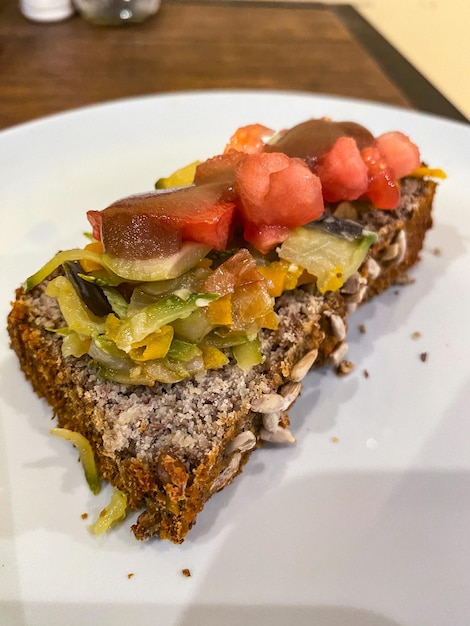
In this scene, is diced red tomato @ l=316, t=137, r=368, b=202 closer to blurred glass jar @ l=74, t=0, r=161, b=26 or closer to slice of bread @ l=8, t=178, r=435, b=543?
slice of bread @ l=8, t=178, r=435, b=543

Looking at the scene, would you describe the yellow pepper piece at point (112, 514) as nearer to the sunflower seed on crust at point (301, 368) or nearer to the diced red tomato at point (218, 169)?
the sunflower seed on crust at point (301, 368)

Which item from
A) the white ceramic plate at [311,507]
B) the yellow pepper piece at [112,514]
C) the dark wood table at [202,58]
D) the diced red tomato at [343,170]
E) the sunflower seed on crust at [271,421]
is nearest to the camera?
the white ceramic plate at [311,507]

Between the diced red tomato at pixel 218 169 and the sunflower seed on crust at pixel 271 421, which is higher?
the diced red tomato at pixel 218 169

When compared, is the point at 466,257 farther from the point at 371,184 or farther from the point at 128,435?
the point at 128,435

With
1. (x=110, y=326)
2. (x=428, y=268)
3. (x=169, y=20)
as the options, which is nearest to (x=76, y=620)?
(x=110, y=326)

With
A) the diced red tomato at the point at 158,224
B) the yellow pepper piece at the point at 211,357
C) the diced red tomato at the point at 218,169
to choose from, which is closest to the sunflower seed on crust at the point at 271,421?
the yellow pepper piece at the point at 211,357

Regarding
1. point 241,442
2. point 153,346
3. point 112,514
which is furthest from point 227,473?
point 153,346

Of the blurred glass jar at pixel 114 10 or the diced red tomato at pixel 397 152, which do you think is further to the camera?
the blurred glass jar at pixel 114 10
